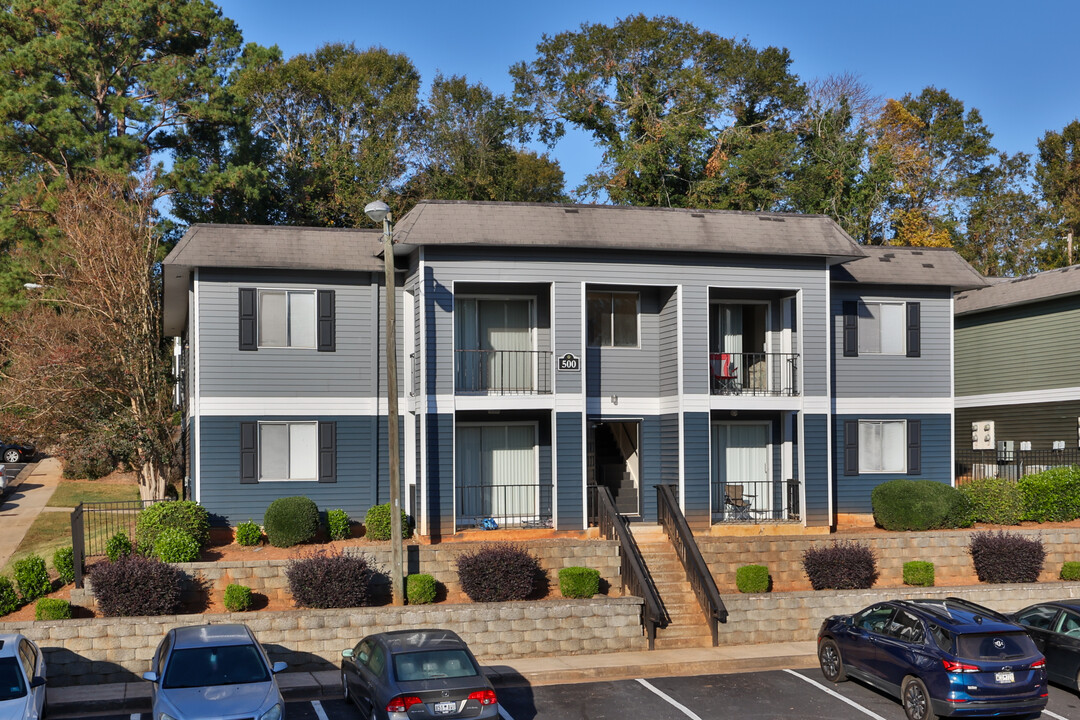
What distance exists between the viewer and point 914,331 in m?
27.7

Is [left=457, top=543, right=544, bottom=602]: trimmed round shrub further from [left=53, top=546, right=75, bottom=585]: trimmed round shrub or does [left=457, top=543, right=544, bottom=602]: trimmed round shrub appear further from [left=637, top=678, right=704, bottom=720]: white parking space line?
[left=53, top=546, right=75, bottom=585]: trimmed round shrub

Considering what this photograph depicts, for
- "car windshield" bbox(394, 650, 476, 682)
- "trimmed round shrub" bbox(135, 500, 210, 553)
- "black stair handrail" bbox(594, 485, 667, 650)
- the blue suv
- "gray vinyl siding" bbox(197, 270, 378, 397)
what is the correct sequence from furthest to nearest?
1. "gray vinyl siding" bbox(197, 270, 378, 397)
2. "trimmed round shrub" bbox(135, 500, 210, 553)
3. "black stair handrail" bbox(594, 485, 667, 650)
4. the blue suv
5. "car windshield" bbox(394, 650, 476, 682)

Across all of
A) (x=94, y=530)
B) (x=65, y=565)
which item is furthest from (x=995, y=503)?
(x=94, y=530)

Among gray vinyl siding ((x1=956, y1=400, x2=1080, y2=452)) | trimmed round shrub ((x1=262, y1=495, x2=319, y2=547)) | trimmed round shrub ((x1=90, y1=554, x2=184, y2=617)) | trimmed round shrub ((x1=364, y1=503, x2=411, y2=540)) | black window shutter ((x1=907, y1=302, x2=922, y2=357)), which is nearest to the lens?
trimmed round shrub ((x1=90, y1=554, x2=184, y2=617))

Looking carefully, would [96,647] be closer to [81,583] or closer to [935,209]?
[81,583]

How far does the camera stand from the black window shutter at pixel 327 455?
2436cm

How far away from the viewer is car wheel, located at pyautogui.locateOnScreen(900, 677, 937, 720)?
14789mm

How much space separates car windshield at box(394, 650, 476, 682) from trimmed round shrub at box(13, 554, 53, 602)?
8.47 m

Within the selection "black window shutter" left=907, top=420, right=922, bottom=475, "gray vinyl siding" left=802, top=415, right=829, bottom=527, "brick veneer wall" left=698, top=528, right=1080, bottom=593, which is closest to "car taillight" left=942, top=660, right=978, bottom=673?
"brick veneer wall" left=698, top=528, right=1080, bottom=593

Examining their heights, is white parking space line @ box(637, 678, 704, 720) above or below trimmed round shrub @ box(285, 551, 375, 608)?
below

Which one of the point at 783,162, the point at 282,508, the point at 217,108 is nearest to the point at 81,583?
the point at 282,508

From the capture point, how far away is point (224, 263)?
77.6 feet

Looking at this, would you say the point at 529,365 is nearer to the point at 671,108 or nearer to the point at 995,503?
the point at 995,503

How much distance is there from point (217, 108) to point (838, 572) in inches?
1275
